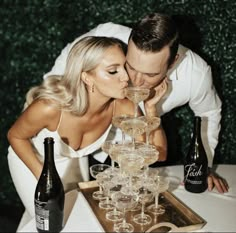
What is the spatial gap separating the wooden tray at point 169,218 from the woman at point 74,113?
459 mm

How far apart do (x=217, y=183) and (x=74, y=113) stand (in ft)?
2.41

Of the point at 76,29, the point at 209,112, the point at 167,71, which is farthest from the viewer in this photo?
the point at 76,29

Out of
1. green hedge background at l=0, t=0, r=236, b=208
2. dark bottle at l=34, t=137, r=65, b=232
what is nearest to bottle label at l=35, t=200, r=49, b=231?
dark bottle at l=34, t=137, r=65, b=232

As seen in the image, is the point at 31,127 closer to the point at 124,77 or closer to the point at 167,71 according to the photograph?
the point at 124,77

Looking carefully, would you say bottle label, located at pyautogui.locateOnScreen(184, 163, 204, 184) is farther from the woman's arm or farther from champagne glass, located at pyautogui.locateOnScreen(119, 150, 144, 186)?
the woman's arm

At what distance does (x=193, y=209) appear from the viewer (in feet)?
5.15

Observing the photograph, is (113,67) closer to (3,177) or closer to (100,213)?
(100,213)

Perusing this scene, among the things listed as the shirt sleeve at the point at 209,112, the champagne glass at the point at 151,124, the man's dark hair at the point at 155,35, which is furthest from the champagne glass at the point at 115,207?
the shirt sleeve at the point at 209,112

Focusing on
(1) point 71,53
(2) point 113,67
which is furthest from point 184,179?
(1) point 71,53

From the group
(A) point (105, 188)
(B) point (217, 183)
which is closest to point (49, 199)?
(A) point (105, 188)

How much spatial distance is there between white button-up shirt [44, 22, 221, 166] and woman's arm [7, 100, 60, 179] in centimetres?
45

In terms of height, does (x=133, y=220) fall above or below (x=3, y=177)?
above

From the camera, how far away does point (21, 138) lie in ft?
6.51

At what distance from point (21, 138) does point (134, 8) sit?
1210 mm
